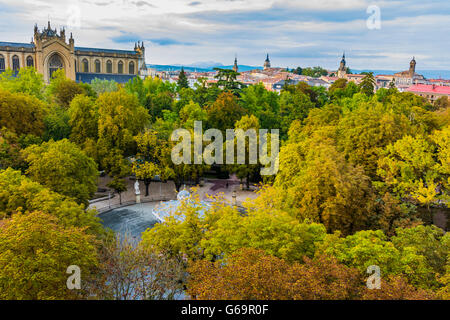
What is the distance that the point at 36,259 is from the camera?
11.3 meters

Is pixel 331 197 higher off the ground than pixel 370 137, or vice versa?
pixel 370 137

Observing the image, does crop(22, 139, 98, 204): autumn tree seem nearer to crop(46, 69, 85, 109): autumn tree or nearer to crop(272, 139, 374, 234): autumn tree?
crop(272, 139, 374, 234): autumn tree

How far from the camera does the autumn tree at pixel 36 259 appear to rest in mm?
10883

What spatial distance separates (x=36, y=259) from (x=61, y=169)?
12497mm

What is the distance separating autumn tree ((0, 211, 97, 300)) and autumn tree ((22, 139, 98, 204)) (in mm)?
10056

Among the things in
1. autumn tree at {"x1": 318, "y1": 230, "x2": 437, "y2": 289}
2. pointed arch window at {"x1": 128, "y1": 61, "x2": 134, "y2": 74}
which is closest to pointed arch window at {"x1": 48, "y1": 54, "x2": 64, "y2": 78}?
pointed arch window at {"x1": 128, "y1": 61, "x2": 134, "y2": 74}

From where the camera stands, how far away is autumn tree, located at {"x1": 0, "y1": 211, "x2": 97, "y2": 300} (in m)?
10.9

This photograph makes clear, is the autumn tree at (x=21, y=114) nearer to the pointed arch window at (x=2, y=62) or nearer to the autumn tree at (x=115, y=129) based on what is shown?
the autumn tree at (x=115, y=129)

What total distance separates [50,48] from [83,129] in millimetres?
47555

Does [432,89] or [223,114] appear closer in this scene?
[223,114]

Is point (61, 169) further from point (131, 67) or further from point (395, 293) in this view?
point (131, 67)

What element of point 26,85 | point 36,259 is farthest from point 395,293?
point 26,85
